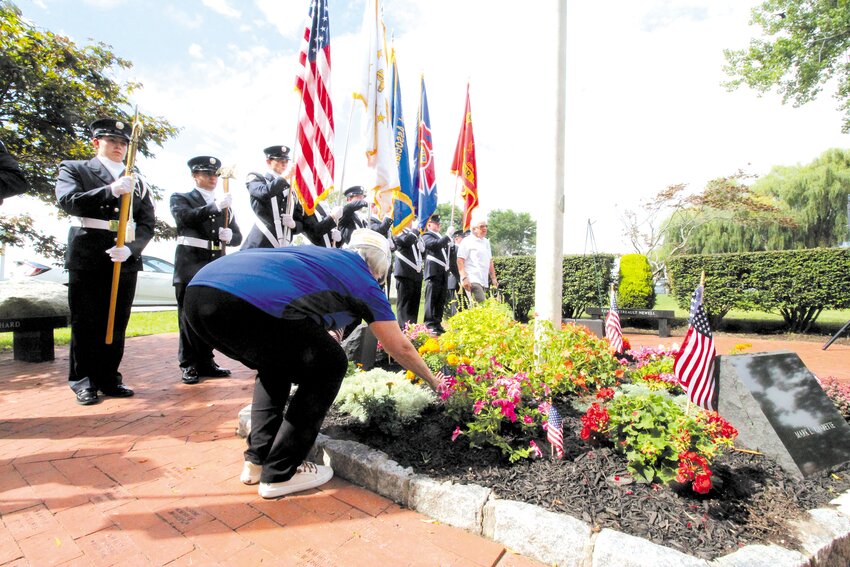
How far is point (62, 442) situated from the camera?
2.71 metres

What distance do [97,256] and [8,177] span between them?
2.66 feet

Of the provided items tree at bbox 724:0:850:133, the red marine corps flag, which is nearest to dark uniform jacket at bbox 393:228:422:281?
the red marine corps flag

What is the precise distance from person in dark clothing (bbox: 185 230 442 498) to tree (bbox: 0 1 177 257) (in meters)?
5.95

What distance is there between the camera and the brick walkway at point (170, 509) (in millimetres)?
1688

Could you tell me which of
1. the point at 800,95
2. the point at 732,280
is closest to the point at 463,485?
the point at 732,280

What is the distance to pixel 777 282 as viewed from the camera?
28.3 feet

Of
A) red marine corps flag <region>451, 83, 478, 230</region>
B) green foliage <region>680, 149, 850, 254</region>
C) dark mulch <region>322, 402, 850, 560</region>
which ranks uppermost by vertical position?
green foliage <region>680, 149, 850, 254</region>

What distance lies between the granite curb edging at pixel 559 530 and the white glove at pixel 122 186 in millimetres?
2807

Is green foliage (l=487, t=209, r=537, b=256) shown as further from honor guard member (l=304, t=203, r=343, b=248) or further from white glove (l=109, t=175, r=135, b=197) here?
white glove (l=109, t=175, r=135, b=197)

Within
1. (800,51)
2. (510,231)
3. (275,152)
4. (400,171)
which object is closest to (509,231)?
(510,231)

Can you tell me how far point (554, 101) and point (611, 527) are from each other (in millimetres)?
2782

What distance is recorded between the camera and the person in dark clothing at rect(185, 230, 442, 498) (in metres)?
1.94

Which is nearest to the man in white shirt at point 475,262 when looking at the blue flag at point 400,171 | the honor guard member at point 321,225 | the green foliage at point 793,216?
the blue flag at point 400,171

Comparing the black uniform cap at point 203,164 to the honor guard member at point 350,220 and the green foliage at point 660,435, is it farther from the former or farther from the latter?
the green foliage at point 660,435
